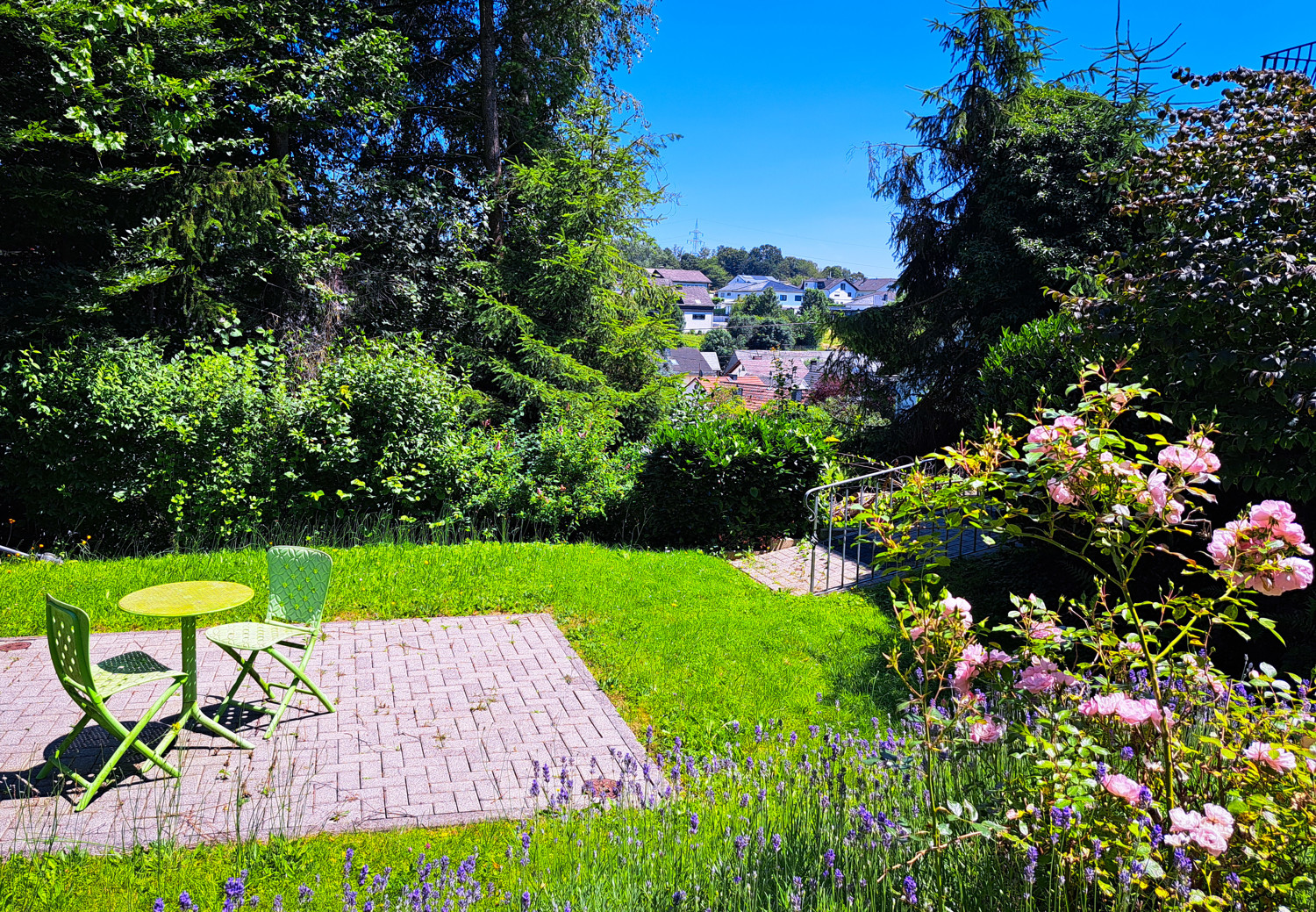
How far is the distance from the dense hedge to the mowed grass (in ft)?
2.99

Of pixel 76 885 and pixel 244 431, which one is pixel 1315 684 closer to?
pixel 76 885

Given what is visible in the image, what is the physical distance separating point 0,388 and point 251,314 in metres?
4.14

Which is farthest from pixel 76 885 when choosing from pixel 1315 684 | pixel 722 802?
pixel 1315 684

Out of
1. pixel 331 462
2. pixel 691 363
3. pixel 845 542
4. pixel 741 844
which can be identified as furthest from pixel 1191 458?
pixel 691 363

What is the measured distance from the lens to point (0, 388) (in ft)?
28.8

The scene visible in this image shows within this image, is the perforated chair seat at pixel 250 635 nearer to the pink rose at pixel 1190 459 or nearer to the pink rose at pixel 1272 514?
the pink rose at pixel 1190 459

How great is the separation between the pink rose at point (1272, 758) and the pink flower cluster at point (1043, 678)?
515mm

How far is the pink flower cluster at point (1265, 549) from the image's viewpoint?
230cm

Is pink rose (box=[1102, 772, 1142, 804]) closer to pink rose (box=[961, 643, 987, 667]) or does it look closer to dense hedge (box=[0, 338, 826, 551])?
pink rose (box=[961, 643, 987, 667])

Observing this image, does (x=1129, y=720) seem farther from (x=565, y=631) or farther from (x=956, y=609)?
(x=565, y=631)

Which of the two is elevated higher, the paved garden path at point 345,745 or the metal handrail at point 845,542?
the metal handrail at point 845,542

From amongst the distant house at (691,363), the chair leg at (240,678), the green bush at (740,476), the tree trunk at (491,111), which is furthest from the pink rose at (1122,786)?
the distant house at (691,363)

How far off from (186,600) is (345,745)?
123cm

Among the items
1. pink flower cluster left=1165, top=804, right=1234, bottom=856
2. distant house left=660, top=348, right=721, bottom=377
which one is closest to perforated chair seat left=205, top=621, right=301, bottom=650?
pink flower cluster left=1165, top=804, right=1234, bottom=856
